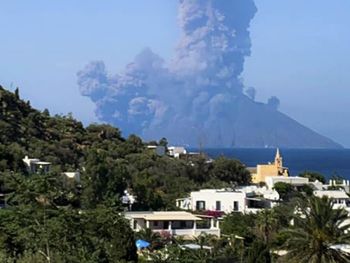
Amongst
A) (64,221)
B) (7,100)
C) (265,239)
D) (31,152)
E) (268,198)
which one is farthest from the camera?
(7,100)

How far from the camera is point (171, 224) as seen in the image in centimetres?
3906

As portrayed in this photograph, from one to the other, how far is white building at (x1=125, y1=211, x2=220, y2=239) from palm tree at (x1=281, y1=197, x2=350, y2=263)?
11.8 m

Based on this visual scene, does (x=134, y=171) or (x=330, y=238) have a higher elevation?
(x=134, y=171)

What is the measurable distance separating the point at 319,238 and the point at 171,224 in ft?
45.7

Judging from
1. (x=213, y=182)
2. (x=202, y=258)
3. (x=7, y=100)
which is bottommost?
(x=202, y=258)

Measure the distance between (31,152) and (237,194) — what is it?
15523 millimetres

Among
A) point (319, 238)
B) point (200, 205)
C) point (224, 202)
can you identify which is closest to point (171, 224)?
point (224, 202)

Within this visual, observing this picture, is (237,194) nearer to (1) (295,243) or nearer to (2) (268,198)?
(2) (268,198)

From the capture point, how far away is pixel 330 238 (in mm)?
25953

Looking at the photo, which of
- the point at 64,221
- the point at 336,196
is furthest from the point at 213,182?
the point at 64,221

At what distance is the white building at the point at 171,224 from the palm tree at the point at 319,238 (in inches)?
465

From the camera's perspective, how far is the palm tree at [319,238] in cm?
2572

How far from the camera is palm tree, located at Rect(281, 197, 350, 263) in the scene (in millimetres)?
25719

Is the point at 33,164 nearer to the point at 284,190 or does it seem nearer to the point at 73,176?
the point at 73,176
